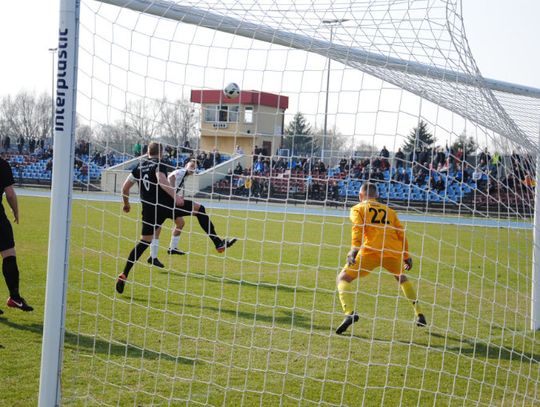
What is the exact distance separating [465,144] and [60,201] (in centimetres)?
294

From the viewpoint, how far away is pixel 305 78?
430cm

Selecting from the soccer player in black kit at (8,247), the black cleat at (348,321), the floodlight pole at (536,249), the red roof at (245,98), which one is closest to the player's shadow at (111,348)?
the soccer player in black kit at (8,247)

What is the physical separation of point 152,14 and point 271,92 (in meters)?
1.01

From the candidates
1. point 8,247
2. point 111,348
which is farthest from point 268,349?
point 8,247

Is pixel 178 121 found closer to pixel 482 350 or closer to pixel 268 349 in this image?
pixel 268 349

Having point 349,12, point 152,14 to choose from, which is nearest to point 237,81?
point 152,14

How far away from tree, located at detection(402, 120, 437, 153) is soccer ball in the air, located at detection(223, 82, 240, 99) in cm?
127

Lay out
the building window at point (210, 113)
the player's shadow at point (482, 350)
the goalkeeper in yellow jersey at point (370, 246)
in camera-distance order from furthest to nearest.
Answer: the goalkeeper in yellow jersey at point (370, 246) → the player's shadow at point (482, 350) → the building window at point (210, 113)

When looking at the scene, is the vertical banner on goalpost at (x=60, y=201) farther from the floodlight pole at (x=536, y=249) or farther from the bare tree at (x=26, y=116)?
the bare tree at (x=26, y=116)

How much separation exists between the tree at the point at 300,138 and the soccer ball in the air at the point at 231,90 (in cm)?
45

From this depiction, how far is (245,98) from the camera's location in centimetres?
450

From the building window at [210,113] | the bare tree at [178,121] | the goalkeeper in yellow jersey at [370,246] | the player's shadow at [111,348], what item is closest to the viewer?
the bare tree at [178,121]

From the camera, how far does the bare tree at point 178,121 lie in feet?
15.1

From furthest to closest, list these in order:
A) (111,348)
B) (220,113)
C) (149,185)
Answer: (149,185), (111,348), (220,113)
